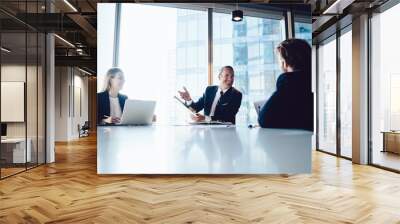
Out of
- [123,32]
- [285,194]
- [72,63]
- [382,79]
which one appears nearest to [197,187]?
[285,194]

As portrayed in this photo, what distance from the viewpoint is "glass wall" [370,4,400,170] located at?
679 cm

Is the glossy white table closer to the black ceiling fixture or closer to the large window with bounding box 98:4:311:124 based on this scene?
the large window with bounding box 98:4:311:124

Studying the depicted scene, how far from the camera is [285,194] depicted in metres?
4.89

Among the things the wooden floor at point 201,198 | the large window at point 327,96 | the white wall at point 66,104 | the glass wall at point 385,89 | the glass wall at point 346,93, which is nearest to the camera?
the wooden floor at point 201,198

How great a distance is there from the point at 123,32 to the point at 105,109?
4.24ft

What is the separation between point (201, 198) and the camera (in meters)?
4.66

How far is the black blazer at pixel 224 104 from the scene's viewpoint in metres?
6.01

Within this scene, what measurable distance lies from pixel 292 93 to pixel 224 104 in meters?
1.13

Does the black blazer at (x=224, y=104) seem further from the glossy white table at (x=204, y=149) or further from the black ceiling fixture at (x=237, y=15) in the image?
the black ceiling fixture at (x=237, y=15)

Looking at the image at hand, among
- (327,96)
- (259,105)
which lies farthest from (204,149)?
(327,96)

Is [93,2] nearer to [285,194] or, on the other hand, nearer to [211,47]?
[211,47]

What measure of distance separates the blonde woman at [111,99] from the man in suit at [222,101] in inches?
43.6

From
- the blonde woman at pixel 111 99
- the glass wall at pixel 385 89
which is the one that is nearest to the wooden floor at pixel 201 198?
the glass wall at pixel 385 89

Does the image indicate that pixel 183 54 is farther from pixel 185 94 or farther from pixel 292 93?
pixel 292 93
